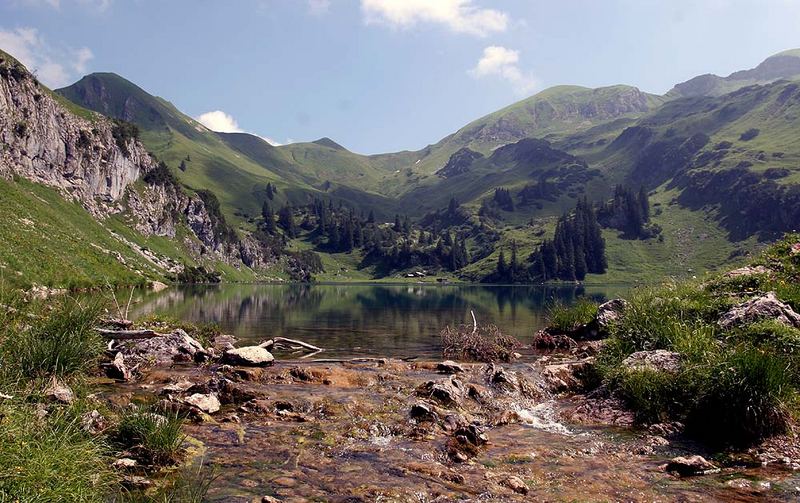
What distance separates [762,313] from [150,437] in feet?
75.6

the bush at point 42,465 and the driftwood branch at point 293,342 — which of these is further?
the driftwood branch at point 293,342

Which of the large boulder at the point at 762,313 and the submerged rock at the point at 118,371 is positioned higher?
the large boulder at the point at 762,313

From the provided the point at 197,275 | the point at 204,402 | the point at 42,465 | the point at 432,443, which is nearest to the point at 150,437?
the point at 42,465

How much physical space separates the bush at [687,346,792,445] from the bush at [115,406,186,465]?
15432 millimetres

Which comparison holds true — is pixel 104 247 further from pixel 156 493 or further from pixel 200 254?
pixel 156 493

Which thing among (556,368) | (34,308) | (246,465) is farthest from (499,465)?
(34,308)

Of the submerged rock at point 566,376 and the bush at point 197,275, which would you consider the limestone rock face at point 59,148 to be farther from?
the submerged rock at point 566,376

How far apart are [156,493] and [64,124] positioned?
555 ft

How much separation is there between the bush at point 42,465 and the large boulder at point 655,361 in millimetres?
17597

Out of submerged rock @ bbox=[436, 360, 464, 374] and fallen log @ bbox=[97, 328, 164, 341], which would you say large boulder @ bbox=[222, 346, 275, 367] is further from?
submerged rock @ bbox=[436, 360, 464, 374]

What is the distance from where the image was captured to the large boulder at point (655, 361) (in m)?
17.7

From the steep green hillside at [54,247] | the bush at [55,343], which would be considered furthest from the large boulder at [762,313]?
the steep green hillside at [54,247]

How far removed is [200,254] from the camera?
19788 cm

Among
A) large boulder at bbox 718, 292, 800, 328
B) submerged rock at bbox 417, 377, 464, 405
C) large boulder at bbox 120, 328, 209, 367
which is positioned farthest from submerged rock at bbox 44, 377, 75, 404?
large boulder at bbox 718, 292, 800, 328
